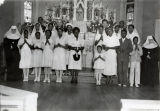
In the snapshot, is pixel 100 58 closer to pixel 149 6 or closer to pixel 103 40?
pixel 103 40

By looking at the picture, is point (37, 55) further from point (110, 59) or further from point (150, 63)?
point (150, 63)

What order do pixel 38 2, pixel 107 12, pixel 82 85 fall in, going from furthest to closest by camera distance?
pixel 38 2, pixel 107 12, pixel 82 85

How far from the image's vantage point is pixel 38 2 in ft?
45.7

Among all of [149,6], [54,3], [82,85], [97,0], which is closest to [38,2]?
[54,3]

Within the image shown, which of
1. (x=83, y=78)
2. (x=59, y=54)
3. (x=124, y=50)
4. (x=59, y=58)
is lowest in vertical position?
(x=83, y=78)

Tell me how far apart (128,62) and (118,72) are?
348mm

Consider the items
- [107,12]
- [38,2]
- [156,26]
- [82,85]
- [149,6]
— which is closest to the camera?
[82,85]

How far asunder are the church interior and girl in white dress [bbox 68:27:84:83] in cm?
33

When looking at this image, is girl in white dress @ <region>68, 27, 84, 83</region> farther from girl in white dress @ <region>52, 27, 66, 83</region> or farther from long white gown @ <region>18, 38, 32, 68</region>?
long white gown @ <region>18, 38, 32, 68</region>

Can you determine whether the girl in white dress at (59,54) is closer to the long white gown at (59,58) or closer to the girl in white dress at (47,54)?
the long white gown at (59,58)

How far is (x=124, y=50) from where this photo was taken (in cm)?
864

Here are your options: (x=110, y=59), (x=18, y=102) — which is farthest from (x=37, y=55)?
(x=18, y=102)

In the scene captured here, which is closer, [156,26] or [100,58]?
[100,58]

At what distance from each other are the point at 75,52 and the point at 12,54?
1.62 meters
